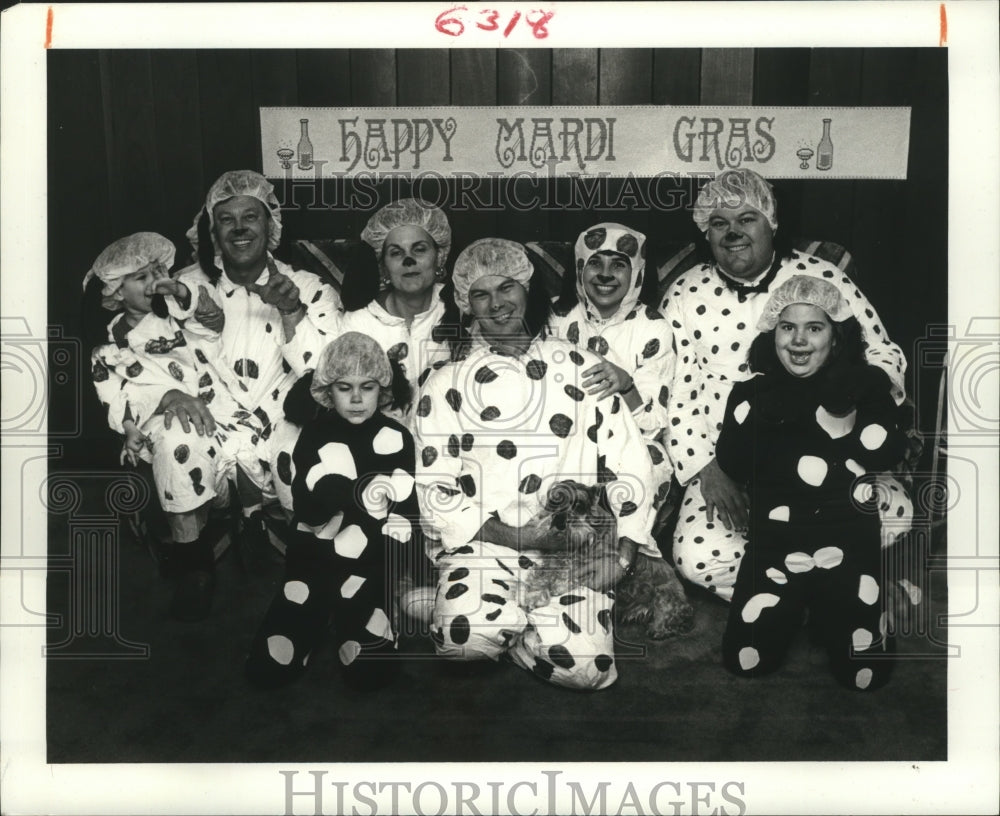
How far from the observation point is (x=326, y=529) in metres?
3.28

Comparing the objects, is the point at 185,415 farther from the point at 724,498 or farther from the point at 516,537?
the point at 724,498

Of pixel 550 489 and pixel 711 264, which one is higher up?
pixel 711 264

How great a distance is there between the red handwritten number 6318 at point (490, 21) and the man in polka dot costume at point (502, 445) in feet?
1.60

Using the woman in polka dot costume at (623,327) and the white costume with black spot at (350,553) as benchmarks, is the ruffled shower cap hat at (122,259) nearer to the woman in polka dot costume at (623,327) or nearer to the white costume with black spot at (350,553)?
the white costume with black spot at (350,553)

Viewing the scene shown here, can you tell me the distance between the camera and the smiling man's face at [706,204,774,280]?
329 cm

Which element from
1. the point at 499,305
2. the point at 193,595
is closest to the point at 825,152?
the point at 499,305

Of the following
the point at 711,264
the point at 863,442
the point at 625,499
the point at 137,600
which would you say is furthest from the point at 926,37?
the point at 137,600

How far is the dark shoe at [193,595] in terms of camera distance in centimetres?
330

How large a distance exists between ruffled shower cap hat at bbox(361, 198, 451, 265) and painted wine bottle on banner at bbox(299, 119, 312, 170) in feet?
0.66

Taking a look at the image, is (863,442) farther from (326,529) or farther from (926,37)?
(326,529)

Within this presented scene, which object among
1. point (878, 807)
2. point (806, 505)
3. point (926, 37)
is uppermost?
point (926, 37)

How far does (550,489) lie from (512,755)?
24.5 inches

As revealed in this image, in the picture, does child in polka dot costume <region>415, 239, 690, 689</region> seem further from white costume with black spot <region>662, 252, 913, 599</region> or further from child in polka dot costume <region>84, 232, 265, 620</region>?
child in polka dot costume <region>84, 232, 265, 620</region>

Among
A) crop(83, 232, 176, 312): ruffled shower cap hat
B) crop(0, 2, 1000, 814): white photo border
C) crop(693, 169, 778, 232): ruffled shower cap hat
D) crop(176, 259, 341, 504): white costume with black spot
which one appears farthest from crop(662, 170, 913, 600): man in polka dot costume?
crop(83, 232, 176, 312): ruffled shower cap hat
